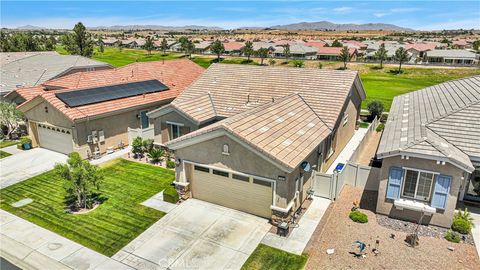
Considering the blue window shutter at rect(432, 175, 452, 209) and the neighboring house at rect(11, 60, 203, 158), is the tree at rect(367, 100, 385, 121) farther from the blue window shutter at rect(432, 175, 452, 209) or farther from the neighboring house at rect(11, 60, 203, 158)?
the blue window shutter at rect(432, 175, 452, 209)

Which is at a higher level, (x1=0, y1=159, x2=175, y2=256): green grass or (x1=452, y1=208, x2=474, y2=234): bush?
(x1=452, y1=208, x2=474, y2=234): bush

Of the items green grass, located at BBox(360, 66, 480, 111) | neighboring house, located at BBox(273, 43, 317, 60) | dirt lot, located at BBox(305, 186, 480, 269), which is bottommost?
dirt lot, located at BBox(305, 186, 480, 269)


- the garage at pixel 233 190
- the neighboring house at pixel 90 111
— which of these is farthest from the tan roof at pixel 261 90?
the garage at pixel 233 190

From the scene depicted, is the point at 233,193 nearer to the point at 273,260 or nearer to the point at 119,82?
the point at 273,260

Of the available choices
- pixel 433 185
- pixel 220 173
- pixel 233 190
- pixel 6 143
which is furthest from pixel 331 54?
pixel 233 190

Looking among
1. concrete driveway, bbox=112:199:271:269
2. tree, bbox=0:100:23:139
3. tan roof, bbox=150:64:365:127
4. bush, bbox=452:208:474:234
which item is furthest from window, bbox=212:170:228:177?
tree, bbox=0:100:23:139

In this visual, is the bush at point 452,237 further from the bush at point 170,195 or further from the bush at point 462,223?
the bush at point 170,195

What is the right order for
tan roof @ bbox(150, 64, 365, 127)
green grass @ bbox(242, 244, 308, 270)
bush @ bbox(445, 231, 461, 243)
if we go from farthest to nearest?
1. tan roof @ bbox(150, 64, 365, 127)
2. bush @ bbox(445, 231, 461, 243)
3. green grass @ bbox(242, 244, 308, 270)
